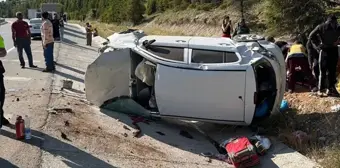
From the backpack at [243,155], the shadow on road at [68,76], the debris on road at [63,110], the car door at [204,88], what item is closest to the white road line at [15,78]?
the shadow on road at [68,76]

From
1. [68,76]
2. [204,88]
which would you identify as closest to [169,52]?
[204,88]

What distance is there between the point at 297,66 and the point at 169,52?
10.9ft

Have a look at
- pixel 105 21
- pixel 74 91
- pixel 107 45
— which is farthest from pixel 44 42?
pixel 105 21

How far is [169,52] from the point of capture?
7359 mm

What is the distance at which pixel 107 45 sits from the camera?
8.16m

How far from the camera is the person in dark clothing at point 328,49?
8.08 metres

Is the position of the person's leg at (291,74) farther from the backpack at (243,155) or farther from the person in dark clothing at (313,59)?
the backpack at (243,155)

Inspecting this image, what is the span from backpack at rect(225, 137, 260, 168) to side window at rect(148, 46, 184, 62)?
1.72 meters

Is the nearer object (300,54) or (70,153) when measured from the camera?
(70,153)

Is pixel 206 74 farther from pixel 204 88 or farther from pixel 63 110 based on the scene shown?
pixel 63 110

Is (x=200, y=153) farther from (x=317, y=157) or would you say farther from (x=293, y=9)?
(x=293, y=9)

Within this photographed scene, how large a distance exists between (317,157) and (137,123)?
3044 mm

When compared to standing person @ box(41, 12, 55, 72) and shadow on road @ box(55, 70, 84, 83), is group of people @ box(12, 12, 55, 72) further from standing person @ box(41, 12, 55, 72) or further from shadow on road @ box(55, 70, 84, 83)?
shadow on road @ box(55, 70, 84, 83)

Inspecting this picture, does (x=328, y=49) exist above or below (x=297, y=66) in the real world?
above
